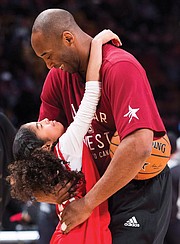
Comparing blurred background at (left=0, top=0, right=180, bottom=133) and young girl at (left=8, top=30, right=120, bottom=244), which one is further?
blurred background at (left=0, top=0, right=180, bottom=133)

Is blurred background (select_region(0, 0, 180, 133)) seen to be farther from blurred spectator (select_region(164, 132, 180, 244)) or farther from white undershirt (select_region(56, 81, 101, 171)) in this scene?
white undershirt (select_region(56, 81, 101, 171))

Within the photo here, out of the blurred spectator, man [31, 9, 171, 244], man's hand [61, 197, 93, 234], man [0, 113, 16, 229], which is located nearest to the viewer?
man [31, 9, 171, 244]

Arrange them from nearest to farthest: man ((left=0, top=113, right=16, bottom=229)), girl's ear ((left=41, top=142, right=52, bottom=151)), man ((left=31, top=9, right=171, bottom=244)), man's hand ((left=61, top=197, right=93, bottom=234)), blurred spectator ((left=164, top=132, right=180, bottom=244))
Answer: man ((left=31, top=9, right=171, bottom=244)), man's hand ((left=61, top=197, right=93, bottom=234)), girl's ear ((left=41, top=142, right=52, bottom=151)), man ((left=0, top=113, right=16, bottom=229)), blurred spectator ((left=164, top=132, right=180, bottom=244))

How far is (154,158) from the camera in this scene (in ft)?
9.52

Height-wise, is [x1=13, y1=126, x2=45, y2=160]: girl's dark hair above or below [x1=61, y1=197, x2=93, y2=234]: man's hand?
above

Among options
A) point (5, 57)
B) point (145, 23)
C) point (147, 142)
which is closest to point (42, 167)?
point (147, 142)

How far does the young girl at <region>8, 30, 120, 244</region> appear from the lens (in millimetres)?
2789

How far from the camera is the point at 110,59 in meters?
2.81

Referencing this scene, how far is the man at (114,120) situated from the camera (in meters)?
2.67

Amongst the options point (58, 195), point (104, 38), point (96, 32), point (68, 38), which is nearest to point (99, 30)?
point (96, 32)

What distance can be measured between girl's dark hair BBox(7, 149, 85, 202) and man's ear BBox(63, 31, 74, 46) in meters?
0.51

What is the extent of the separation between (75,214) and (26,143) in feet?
1.31

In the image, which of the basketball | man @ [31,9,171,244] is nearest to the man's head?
man @ [31,9,171,244]

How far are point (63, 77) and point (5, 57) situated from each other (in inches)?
234
